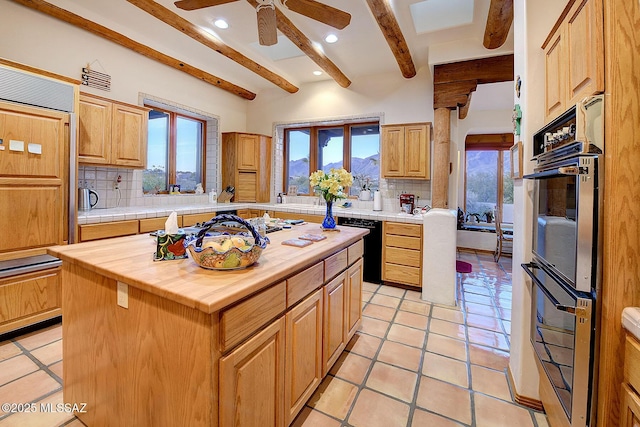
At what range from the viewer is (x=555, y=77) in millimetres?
1409

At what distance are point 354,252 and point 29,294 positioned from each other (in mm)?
2596

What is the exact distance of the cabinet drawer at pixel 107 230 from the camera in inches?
105

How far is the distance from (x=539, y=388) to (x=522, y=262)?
2.31 ft

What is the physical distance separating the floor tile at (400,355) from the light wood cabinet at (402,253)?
4.33 feet

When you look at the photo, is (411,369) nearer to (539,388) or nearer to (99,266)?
(539,388)

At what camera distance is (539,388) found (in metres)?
1.64

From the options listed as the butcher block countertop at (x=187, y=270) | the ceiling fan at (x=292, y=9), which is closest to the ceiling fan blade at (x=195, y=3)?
the ceiling fan at (x=292, y=9)

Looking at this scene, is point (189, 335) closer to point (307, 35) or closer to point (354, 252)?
point (354, 252)

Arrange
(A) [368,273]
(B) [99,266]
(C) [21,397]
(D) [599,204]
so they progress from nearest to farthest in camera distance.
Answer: (D) [599,204]
(B) [99,266]
(C) [21,397]
(A) [368,273]

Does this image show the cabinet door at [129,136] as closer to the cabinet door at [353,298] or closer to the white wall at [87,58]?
the white wall at [87,58]

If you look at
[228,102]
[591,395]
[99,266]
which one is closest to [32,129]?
[99,266]

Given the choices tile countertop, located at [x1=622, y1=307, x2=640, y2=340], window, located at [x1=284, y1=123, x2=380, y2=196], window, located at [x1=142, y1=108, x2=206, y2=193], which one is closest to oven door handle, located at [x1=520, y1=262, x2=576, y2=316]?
tile countertop, located at [x1=622, y1=307, x2=640, y2=340]

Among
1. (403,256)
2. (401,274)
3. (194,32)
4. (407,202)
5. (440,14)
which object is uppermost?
(440,14)

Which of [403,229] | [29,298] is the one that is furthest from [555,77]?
[29,298]
